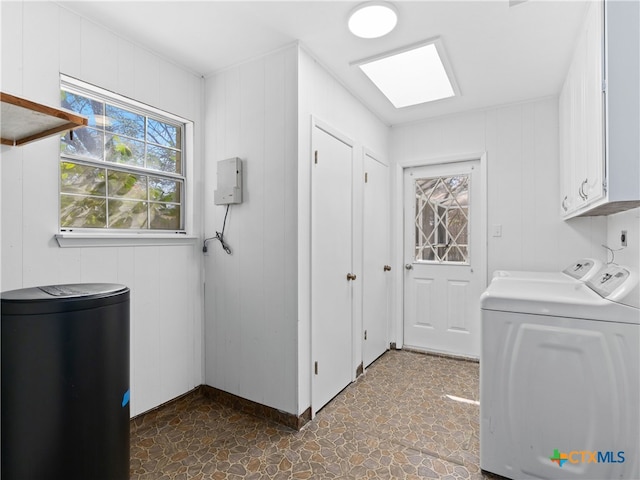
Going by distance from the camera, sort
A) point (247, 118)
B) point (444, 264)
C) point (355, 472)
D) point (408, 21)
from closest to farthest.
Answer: point (355, 472) < point (408, 21) < point (247, 118) < point (444, 264)

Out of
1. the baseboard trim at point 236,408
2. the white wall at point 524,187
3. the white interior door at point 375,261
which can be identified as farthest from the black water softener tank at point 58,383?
the white wall at point 524,187

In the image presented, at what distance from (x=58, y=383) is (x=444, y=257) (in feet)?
10.4

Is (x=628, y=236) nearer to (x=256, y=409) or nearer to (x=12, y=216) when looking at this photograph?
(x=256, y=409)

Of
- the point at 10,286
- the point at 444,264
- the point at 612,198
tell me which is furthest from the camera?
the point at 444,264

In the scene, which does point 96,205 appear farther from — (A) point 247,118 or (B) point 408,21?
(B) point 408,21

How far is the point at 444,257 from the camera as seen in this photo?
11.3 feet

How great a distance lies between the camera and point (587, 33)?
1765mm

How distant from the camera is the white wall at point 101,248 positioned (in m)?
1.63

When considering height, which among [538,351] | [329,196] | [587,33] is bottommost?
[538,351]

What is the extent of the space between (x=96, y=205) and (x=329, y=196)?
59.4 inches

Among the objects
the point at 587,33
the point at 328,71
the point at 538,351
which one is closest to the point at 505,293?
the point at 538,351

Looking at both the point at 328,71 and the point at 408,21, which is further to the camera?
the point at 328,71

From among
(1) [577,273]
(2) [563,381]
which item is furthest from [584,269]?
(2) [563,381]

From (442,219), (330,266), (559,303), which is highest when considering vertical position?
(442,219)
